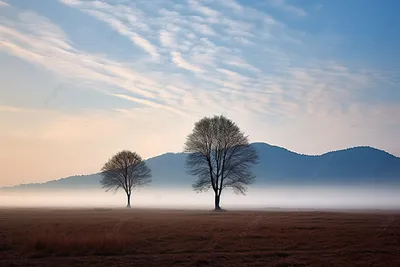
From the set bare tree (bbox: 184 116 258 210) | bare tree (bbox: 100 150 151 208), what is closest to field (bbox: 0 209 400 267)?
bare tree (bbox: 184 116 258 210)

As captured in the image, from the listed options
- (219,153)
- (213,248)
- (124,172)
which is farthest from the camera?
(124,172)

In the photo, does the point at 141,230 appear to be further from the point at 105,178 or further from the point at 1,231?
the point at 105,178

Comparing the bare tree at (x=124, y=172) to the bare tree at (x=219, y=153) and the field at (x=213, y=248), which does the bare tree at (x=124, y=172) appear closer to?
the bare tree at (x=219, y=153)

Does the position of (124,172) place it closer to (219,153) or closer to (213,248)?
(219,153)

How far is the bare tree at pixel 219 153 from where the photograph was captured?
3425 inches

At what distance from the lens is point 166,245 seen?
32.7 metres

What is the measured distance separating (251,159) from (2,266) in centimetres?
6408

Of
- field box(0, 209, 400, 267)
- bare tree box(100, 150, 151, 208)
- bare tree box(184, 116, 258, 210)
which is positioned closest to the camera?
field box(0, 209, 400, 267)

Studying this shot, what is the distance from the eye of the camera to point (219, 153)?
87.2 m

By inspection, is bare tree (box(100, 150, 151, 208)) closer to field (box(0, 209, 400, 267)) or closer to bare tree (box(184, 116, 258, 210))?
bare tree (box(184, 116, 258, 210))

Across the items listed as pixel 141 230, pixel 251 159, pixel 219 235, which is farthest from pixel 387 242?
pixel 251 159

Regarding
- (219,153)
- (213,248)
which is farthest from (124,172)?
(213,248)

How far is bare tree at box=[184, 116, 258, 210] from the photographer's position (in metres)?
87.0

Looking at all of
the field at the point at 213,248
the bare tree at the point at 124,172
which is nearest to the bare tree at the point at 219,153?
the bare tree at the point at 124,172
